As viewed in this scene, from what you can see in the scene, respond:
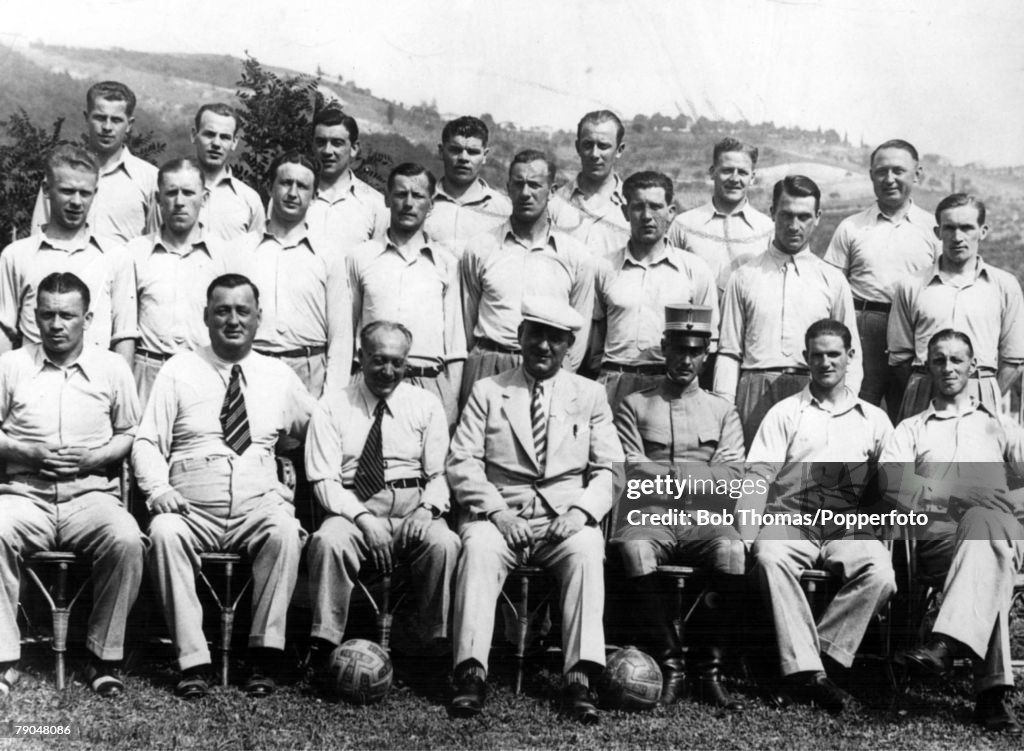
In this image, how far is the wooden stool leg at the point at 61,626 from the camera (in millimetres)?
4934

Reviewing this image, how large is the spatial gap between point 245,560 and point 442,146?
112 inches

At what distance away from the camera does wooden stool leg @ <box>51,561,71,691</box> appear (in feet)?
16.2

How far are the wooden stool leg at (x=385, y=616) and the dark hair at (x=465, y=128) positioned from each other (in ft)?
9.23

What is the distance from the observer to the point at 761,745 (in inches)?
184

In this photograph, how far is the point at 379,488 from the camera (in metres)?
5.42

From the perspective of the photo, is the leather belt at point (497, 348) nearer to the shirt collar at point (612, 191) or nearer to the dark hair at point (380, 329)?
the dark hair at point (380, 329)

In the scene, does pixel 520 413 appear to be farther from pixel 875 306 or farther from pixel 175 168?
pixel 875 306

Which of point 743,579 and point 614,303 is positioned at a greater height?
point 614,303

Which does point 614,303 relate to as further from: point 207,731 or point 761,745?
point 207,731

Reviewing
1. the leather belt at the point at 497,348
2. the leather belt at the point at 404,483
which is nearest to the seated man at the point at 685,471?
the leather belt at the point at 497,348

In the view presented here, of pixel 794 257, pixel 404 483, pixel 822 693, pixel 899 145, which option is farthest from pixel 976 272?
pixel 404 483

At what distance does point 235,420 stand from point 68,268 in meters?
1.40

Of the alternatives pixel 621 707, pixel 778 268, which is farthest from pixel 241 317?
pixel 778 268

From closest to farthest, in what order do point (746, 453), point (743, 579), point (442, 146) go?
point (743, 579)
point (746, 453)
point (442, 146)
